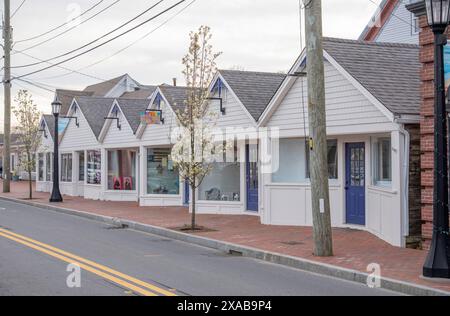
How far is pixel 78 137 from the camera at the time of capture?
1299 inches

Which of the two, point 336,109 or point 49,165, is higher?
point 336,109

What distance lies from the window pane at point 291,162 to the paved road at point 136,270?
4517 millimetres

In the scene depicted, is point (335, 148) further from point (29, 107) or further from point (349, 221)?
point (29, 107)

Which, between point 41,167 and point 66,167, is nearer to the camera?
point 66,167

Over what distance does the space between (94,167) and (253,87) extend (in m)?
13.3

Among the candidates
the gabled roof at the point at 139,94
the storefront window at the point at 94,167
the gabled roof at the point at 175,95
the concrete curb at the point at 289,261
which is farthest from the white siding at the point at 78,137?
the gabled roof at the point at 139,94

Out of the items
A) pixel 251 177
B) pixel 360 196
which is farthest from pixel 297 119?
pixel 251 177

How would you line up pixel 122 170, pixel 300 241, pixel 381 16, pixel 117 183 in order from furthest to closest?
pixel 122 170 < pixel 117 183 < pixel 381 16 < pixel 300 241

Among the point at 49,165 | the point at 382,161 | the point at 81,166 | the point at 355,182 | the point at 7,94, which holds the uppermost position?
the point at 7,94

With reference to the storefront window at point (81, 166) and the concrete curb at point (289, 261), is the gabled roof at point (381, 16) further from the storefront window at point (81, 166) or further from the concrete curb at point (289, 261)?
the storefront window at point (81, 166)

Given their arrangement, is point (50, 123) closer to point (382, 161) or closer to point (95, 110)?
point (95, 110)

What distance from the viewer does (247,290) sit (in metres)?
9.23

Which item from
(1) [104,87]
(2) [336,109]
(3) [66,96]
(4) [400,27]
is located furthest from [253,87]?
(1) [104,87]

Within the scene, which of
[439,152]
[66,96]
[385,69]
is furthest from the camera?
[66,96]
